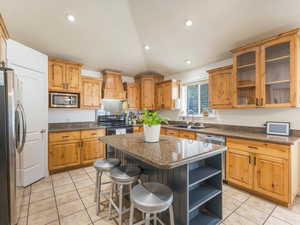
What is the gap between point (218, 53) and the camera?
3.39 metres

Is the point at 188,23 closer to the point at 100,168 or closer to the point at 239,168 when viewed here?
the point at 239,168

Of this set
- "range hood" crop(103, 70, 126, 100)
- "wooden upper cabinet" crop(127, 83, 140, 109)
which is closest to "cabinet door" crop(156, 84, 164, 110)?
"wooden upper cabinet" crop(127, 83, 140, 109)

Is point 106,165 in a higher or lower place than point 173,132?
lower

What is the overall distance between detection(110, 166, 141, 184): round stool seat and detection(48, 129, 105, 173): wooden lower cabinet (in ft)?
7.06

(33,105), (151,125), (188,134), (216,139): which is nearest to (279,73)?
(216,139)

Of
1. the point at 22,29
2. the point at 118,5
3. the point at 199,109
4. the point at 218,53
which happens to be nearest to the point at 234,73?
the point at 218,53

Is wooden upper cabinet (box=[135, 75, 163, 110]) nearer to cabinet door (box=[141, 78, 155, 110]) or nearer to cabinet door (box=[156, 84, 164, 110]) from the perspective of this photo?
cabinet door (box=[141, 78, 155, 110])

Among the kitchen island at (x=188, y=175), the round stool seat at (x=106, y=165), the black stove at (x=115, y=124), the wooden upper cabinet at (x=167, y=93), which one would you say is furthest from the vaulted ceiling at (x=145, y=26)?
the round stool seat at (x=106, y=165)

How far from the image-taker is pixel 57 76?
11.4 feet

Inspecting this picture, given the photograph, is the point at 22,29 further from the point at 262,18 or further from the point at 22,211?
the point at 262,18

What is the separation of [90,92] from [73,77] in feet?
1.87

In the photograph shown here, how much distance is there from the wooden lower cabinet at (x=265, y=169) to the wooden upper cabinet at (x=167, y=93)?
2189 millimetres

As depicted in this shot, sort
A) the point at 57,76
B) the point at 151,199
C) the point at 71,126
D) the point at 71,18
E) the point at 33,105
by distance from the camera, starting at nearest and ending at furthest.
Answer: the point at 151,199 → the point at 71,18 → the point at 33,105 → the point at 57,76 → the point at 71,126

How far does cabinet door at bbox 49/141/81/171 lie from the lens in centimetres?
323
